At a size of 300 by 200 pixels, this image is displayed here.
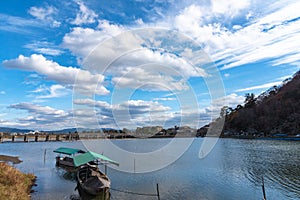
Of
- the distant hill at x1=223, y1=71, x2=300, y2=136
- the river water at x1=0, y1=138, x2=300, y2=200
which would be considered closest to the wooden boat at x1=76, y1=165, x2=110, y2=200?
the river water at x1=0, y1=138, x2=300, y2=200

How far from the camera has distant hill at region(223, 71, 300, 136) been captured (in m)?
134

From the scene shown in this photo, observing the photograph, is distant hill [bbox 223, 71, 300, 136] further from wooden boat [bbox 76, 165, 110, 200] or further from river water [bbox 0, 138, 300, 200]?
wooden boat [bbox 76, 165, 110, 200]

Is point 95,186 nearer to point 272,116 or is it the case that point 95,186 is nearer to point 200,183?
point 200,183

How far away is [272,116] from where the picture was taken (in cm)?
15012

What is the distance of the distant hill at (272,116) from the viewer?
134163mm

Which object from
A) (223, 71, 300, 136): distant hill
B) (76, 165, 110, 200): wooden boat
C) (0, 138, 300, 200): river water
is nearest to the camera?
(76, 165, 110, 200): wooden boat

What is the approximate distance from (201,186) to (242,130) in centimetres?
15599

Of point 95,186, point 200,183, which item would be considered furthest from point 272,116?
point 95,186

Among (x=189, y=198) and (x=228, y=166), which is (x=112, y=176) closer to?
(x=189, y=198)

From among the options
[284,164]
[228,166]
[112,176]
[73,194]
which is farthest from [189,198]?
[284,164]

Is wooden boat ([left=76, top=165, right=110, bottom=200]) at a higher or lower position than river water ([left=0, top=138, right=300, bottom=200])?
higher

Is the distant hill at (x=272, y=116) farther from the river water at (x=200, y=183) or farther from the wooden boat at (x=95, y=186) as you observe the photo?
the wooden boat at (x=95, y=186)

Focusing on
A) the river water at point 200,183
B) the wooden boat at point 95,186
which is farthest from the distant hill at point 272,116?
the wooden boat at point 95,186

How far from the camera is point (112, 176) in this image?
122ft
